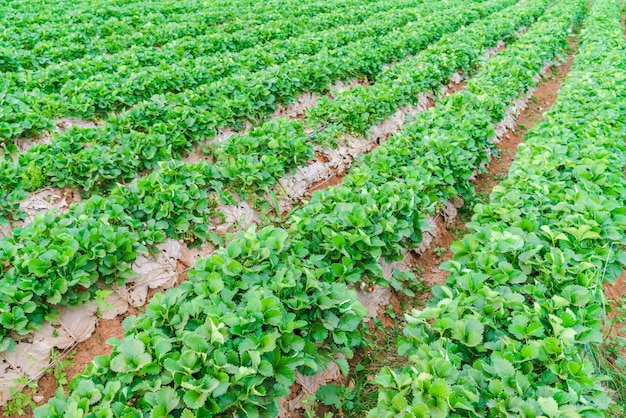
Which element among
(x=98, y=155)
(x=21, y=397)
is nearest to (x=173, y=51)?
(x=98, y=155)

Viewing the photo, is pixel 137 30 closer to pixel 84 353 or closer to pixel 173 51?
pixel 173 51

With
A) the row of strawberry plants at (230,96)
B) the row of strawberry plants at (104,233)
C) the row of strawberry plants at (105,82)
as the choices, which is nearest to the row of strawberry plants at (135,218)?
the row of strawberry plants at (104,233)

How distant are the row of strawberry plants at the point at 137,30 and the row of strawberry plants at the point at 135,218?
6302mm

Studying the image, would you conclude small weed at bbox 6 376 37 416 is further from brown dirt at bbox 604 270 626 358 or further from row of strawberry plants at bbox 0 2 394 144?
brown dirt at bbox 604 270 626 358

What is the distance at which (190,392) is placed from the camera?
2578mm

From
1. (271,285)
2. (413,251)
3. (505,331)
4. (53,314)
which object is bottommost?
(413,251)

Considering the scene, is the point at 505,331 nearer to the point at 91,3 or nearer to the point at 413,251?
the point at 413,251

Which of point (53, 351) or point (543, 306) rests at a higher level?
point (543, 306)

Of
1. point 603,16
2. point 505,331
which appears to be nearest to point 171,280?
point 505,331

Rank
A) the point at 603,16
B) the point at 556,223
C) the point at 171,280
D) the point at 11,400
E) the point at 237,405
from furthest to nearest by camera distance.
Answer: the point at 603,16, the point at 171,280, the point at 556,223, the point at 11,400, the point at 237,405

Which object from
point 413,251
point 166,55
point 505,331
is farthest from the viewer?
point 166,55

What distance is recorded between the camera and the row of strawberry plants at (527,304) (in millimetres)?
2701

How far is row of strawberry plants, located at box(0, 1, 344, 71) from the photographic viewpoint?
1009 centimetres

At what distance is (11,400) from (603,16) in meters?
23.8
